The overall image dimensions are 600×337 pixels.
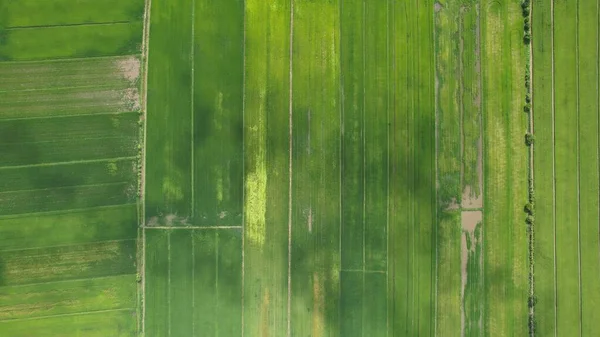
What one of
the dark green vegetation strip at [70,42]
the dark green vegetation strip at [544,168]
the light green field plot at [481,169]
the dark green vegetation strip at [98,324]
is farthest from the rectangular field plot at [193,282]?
the dark green vegetation strip at [544,168]

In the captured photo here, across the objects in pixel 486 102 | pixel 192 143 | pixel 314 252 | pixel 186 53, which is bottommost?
pixel 314 252

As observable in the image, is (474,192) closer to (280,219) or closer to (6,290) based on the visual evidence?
(280,219)

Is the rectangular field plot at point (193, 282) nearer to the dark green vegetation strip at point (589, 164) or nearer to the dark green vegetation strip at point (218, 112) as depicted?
the dark green vegetation strip at point (218, 112)

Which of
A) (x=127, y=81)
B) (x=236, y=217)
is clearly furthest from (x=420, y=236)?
(x=127, y=81)

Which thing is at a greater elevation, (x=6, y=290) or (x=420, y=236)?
(x=420, y=236)

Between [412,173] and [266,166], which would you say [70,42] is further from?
[412,173]
